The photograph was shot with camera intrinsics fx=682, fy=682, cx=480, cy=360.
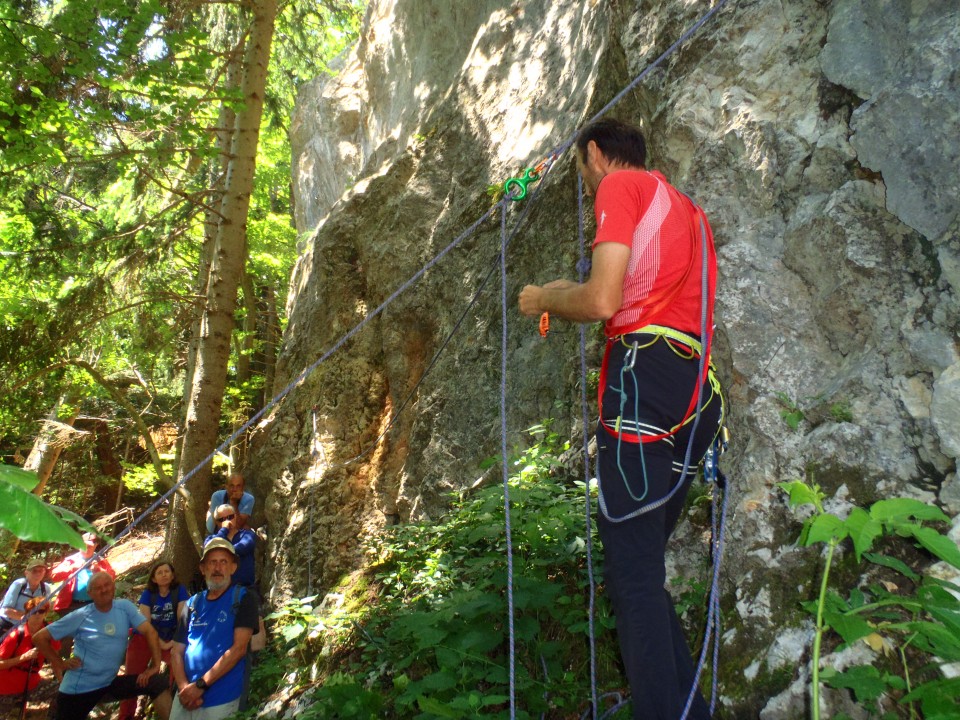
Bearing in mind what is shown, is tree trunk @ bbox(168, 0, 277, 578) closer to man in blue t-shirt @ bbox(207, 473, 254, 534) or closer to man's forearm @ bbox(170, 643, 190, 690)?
man in blue t-shirt @ bbox(207, 473, 254, 534)

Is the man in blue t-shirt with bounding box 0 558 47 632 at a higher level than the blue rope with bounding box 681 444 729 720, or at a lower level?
lower

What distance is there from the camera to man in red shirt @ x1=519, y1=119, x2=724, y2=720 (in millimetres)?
2221

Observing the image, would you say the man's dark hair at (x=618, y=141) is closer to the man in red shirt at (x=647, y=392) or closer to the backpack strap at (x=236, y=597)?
the man in red shirt at (x=647, y=392)

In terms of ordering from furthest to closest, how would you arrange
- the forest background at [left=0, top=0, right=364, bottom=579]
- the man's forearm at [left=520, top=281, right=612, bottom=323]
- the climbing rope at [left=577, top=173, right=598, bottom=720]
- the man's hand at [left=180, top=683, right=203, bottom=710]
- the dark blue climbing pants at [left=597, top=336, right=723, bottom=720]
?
the forest background at [left=0, top=0, right=364, bottom=579], the man's hand at [left=180, top=683, right=203, bottom=710], the climbing rope at [left=577, top=173, right=598, bottom=720], the man's forearm at [left=520, top=281, right=612, bottom=323], the dark blue climbing pants at [left=597, top=336, right=723, bottom=720]

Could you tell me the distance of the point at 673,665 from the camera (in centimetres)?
216

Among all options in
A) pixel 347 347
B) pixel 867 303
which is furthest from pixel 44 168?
pixel 867 303

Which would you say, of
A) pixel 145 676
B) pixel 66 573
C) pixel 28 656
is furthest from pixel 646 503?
pixel 66 573

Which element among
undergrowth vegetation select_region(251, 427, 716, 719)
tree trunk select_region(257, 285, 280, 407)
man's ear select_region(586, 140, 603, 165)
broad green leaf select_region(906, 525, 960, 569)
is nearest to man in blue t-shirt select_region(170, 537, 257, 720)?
undergrowth vegetation select_region(251, 427, 716, 719)

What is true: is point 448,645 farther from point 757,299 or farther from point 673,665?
point 757,299

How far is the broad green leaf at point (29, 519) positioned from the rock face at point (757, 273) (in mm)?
2268

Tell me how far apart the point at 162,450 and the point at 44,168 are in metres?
7.78

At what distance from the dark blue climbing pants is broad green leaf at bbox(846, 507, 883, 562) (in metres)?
0.59

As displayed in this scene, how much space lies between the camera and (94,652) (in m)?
5.60

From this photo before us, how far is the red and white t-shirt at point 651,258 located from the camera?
2.50m
